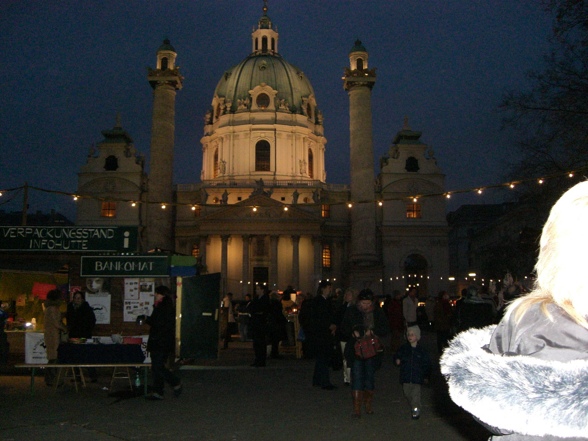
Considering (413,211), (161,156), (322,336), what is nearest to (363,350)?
(322,336)

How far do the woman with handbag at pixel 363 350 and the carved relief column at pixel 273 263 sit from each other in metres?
47.5

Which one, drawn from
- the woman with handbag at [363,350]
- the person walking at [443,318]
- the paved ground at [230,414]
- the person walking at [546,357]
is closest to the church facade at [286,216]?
the person walking at [443,318]

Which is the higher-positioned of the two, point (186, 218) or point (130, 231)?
point (186, 218)

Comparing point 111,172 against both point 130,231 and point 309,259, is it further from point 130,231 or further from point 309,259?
point 130,231

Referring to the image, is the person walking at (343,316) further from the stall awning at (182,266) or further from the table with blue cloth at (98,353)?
the stall awning at (182,266)

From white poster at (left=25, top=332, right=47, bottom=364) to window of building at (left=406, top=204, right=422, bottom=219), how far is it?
50.1 m

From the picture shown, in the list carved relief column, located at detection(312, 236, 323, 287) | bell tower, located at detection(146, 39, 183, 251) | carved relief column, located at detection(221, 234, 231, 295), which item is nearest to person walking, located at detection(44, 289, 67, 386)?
bell tower, located at detection(146, 39, 183, 251)

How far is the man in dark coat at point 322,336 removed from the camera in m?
12.6

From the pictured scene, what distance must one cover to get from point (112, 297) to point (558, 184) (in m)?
17.6

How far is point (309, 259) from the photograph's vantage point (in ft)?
198

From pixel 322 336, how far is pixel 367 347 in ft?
9.50

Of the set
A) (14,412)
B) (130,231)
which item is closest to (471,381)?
(14,412)

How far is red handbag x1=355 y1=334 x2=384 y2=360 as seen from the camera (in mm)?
9773

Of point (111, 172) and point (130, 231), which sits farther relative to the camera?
point (111, 172)
